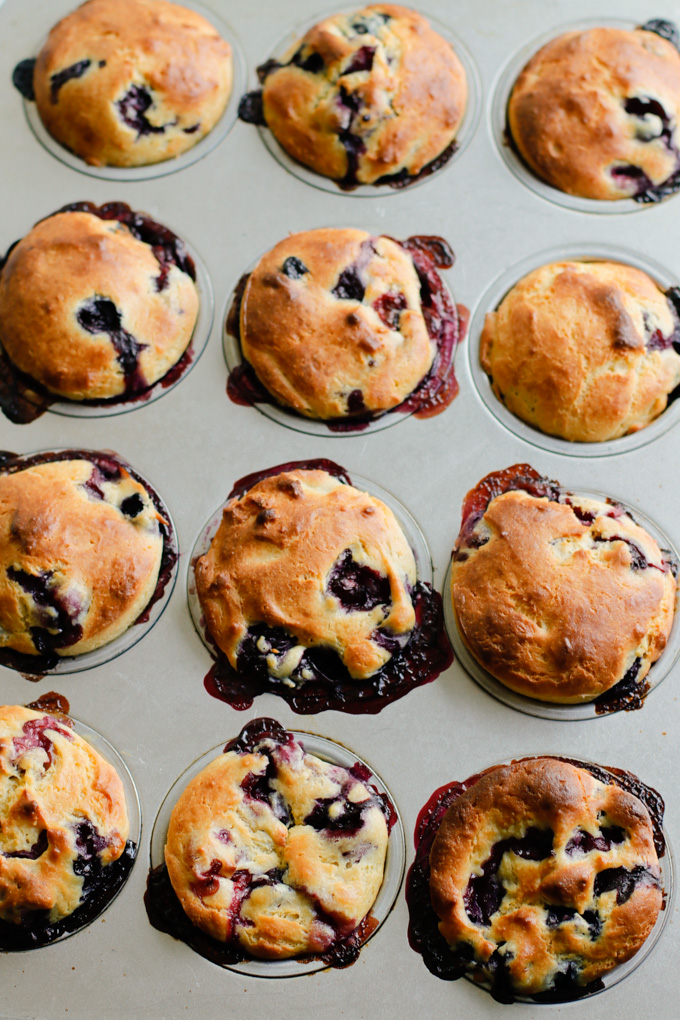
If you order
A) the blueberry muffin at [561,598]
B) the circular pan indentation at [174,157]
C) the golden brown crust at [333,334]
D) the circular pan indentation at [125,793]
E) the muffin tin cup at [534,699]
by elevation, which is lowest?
the circular pan indentation at [125,793]

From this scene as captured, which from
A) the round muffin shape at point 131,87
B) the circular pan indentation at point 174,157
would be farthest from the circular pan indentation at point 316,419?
the round muffin shape at point 131,87

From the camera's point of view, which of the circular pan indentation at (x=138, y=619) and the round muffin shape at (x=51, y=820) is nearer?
the round muffin shape at (x=51, y=820)

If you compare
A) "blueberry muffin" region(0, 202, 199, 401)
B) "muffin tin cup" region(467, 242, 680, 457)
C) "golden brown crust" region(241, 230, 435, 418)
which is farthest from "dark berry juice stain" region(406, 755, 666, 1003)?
"blueberry muffin" region(0, 202, 199, 401)

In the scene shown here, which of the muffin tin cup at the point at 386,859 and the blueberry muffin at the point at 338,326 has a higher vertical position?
the blueberry muffin at the point at 338,326

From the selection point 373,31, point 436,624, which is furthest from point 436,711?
point 373,31

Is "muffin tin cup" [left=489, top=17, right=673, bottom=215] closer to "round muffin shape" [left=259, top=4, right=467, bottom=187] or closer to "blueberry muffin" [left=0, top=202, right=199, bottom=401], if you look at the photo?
"round muffin shape" [left=259, top=4, right=467, bottom=187]

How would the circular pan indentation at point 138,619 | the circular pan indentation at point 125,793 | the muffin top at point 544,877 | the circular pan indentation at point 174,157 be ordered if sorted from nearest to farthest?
the muffin top at point 544,877 → the circular pan indentation at point 125,793 → the circular pan indentation at point 138,619 → the circular pan indentation at point 174,157

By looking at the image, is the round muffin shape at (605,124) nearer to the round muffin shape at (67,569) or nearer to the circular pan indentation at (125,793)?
the round muffin shape at (67,569)
